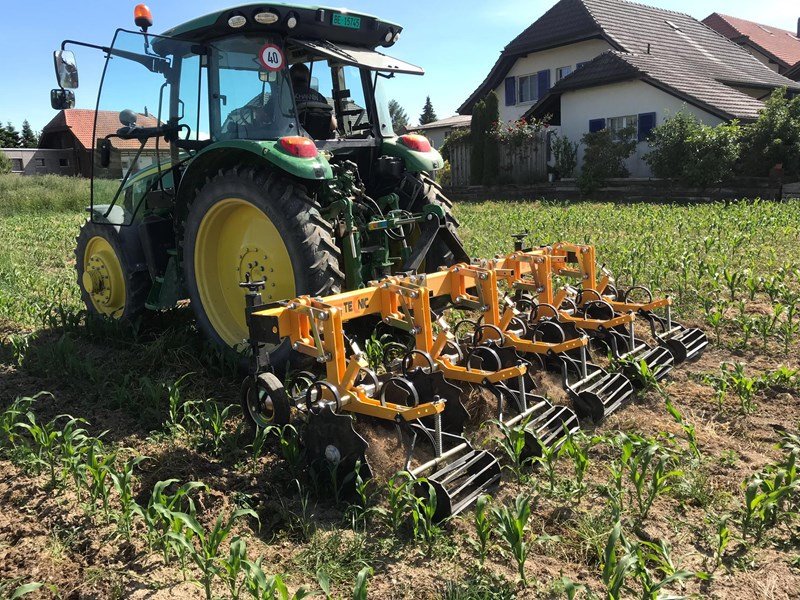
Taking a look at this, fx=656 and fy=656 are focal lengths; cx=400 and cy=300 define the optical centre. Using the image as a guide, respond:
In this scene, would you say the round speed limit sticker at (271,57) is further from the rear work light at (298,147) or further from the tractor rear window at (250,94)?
the rear work light at (298,147)

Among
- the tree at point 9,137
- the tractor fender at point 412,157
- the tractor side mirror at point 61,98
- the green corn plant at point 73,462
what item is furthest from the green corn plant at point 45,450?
the tree at point 9,137

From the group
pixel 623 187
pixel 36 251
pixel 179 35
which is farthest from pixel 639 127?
pixel 179 35

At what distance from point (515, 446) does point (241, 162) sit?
2639mm

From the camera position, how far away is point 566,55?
77.5ft

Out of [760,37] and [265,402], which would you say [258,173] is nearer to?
[265,402]

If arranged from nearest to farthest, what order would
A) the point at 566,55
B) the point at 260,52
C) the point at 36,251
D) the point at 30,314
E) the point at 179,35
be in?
the point at 260,52, the point at 179,35, the point at 30,314, the point at 36,251, the point at 566,55

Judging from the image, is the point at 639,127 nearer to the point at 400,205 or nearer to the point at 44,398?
the point at 400,205

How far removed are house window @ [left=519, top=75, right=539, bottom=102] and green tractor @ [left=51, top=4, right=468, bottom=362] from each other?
69.0ft

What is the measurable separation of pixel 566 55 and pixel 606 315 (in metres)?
21.5

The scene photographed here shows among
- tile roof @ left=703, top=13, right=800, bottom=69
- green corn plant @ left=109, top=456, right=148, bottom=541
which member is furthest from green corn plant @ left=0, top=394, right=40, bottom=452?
tile roof @ left=703, top=13, right=800, bottom=69

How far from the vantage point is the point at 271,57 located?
4.34 metres

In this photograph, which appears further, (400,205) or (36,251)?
(36,251)

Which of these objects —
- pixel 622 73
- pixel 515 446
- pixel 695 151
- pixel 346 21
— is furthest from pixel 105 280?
pixel 622 73

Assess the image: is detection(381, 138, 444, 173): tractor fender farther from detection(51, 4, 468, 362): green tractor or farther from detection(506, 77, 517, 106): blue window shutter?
detection(506, 77, 517, 106): blue window shutter
